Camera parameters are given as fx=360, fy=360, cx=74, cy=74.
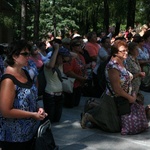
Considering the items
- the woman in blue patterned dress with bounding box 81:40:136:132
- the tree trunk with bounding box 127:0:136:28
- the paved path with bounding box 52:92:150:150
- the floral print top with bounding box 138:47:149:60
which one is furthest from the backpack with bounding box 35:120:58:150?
the tree trunk with bounding box 127:0:136:28

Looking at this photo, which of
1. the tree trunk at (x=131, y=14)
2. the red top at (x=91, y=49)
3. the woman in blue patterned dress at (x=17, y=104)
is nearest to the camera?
the woman in blue patterned dress at (x=17, y=104)

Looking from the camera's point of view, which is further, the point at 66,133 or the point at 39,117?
the point at 66,133

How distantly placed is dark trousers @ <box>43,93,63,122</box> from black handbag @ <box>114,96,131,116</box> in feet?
4.01

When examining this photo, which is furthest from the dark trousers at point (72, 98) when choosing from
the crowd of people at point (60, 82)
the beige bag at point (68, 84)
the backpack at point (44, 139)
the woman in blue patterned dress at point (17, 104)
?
the woman in blue patterned dress at point (17, 104)

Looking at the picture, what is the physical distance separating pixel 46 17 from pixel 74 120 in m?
24.6

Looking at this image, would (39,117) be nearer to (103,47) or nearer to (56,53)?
(56,53)

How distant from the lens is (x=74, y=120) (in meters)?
6.88

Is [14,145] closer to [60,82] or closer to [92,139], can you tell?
[92,139]

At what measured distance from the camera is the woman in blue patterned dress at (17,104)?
131 inches

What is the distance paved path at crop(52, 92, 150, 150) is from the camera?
17.6ft

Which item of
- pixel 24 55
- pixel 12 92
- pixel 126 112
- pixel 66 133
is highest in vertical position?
pixel 24 55

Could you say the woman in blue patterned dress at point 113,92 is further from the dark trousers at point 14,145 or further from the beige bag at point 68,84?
the dark trousers at point 14,145

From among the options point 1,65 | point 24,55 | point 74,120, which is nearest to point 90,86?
point 74,120

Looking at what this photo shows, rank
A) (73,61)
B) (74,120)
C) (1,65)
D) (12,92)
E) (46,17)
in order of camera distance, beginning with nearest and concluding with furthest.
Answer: (12,92), (1,65), (74,120), (73,61), (46,17)
